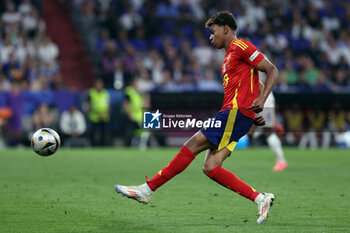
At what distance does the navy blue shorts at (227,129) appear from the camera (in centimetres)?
630

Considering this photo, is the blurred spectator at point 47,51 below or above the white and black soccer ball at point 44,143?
below

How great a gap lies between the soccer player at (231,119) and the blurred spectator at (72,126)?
1277cm

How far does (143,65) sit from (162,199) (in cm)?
1318

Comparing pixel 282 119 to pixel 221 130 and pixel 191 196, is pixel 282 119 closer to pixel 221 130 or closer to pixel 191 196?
pixel 191 196

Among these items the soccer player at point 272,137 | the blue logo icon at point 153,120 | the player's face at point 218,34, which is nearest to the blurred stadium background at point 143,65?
the soccer player at point 272,137

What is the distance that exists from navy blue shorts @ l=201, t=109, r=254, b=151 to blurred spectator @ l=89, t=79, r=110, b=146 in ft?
42.3

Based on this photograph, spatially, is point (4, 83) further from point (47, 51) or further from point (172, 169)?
point (172, 169)

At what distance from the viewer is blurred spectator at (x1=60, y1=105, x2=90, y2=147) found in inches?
747

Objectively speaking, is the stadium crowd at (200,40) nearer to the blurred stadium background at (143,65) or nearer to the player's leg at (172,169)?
the blurred stadium background at (143,65)

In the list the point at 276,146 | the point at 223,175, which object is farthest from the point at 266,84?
the point at 276,146

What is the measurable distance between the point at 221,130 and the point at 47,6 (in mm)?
18622

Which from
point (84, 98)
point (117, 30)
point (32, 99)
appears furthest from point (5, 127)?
point (117, 30)

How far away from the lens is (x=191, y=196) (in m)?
8.59

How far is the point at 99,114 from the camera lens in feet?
63.6
